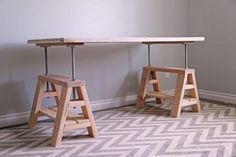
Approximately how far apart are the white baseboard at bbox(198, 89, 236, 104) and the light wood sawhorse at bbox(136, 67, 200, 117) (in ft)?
2.14

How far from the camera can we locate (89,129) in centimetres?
256

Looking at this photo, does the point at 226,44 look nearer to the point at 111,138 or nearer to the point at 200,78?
the point at 200,78

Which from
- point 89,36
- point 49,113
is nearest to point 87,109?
point 49,113

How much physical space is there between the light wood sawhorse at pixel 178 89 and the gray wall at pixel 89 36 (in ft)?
0.81

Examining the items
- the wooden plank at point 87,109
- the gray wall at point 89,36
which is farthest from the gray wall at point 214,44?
the wooden plank at point 87,109

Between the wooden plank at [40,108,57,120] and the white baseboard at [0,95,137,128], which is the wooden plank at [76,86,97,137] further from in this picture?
the white baseboard at [0,95,137,128]

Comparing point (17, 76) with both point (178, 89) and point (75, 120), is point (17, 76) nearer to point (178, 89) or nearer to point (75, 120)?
point (75, 120)

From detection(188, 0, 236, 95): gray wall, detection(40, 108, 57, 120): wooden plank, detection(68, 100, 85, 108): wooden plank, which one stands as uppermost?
detection(188, 0, 236, 95): gray wall

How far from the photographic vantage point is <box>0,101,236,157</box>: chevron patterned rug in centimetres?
220

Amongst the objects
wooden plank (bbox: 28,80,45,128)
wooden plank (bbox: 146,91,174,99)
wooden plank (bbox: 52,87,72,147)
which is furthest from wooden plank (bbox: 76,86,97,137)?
wooden plank (bbox: 146,91,174,99)

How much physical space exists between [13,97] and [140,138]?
1.33m

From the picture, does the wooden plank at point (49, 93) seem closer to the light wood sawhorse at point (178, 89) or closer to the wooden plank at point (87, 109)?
the wooden plank at point (87, 109)

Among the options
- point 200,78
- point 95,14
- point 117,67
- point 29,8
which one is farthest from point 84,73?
point 200,78

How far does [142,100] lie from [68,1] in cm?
138
